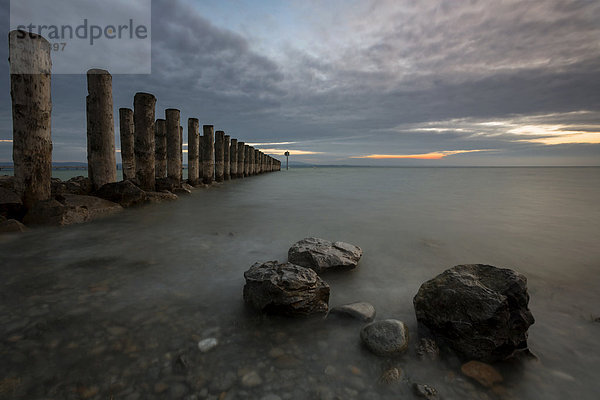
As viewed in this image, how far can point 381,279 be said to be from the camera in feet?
10.3

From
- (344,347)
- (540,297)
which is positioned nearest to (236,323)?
(344,347)

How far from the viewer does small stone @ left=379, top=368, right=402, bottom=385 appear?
5.35 feet

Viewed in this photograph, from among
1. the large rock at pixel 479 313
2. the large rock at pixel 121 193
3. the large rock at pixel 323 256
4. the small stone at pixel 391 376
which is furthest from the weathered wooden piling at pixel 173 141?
the small stone at pixel 391 376

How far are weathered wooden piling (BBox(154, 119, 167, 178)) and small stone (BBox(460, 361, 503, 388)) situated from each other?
12.8 metres

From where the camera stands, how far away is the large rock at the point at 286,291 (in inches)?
87.0

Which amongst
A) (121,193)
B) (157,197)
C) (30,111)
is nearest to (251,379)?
(30,111)

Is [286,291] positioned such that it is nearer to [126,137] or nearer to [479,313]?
[479,313]

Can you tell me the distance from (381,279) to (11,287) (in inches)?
140

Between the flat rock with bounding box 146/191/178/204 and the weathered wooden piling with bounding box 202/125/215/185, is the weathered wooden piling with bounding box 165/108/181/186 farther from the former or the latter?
the flat rock with bounding box 146/191/178/204

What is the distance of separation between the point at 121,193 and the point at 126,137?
4.09 meters

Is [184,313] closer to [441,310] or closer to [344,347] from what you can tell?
[344,347]

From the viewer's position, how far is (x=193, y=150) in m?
14.8

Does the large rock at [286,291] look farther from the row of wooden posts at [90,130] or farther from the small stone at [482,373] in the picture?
the row of wooden posts at [90,130]

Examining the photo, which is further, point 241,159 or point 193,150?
point 241,159
